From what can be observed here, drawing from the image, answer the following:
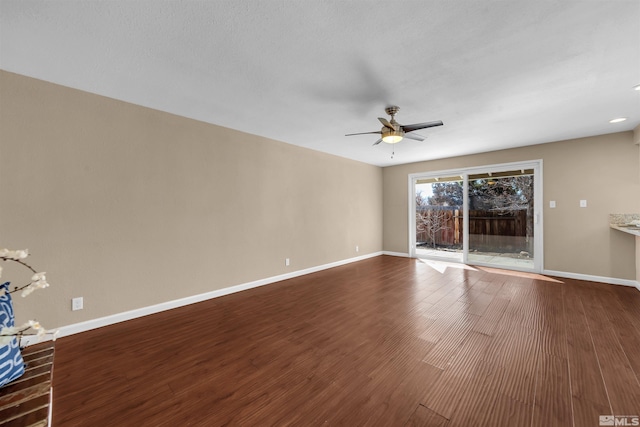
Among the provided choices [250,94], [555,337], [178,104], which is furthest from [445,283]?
[178,104]

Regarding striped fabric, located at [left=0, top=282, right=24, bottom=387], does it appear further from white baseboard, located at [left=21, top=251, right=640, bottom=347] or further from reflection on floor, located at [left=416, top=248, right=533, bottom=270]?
reflection on floor, located at [left=416, top=248, right=533, bottom=270]

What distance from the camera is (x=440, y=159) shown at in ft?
19.6

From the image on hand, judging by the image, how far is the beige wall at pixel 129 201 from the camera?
2365 millimetres

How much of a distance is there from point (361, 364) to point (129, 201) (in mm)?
2999

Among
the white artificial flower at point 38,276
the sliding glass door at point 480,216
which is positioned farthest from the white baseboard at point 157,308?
the sliding glass door at point 480,216

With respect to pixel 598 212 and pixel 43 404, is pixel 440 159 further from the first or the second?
pixel 43 404

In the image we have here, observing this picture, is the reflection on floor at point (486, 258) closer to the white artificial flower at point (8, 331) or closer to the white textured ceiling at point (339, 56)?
the white textured ceiling at point (339, 56)

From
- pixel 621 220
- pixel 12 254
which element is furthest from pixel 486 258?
pixel 12 254

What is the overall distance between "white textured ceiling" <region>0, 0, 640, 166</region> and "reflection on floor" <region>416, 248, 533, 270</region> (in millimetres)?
2828

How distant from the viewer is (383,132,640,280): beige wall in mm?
4000

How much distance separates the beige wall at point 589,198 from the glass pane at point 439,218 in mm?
1258

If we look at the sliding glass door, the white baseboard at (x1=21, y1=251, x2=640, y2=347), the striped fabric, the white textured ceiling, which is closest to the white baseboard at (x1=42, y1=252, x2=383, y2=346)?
the white baseboard at (x1=21, y1=251, x2=640, y2=347)

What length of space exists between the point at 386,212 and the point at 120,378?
6258 millimetres

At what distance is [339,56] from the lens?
2072mm
